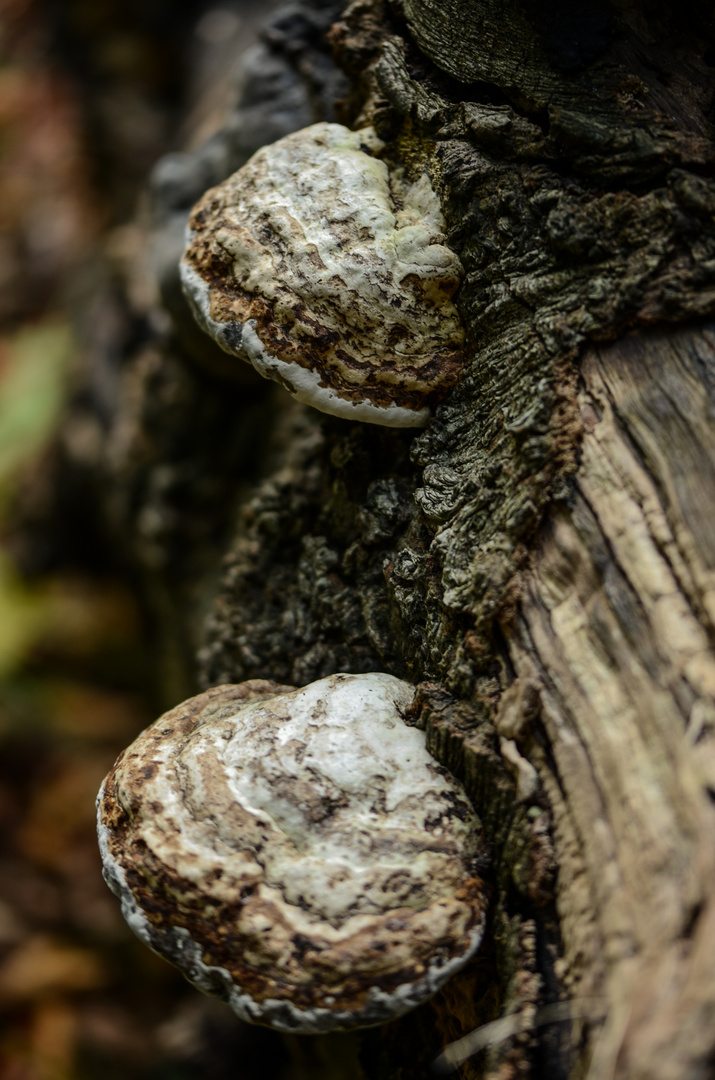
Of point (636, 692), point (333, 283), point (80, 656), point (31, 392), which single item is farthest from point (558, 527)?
point (31, 392)

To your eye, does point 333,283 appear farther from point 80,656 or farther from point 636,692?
point 80,656

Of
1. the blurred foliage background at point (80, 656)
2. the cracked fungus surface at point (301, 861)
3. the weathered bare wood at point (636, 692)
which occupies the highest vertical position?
the weathered bare wood at point (636, 692)

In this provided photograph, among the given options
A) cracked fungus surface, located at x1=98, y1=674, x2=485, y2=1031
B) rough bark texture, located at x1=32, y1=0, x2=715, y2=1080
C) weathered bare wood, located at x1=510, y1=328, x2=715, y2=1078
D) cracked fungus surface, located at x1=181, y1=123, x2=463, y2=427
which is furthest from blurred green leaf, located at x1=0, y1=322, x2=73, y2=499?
weathered bare wood, located at x1=510, y1=328, x2=715, y2=1078

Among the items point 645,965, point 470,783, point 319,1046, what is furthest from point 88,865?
point 645,965

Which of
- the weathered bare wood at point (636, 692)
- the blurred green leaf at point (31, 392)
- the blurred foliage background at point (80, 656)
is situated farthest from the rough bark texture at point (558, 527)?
the blurred green leaf at point (31, 392)

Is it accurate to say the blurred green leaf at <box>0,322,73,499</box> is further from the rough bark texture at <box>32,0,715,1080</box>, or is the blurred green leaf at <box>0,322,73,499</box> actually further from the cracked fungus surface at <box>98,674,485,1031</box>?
the cracked fungus surface at <box>98,674,485,1031</box>

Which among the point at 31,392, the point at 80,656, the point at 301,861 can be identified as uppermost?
the point at 301,861

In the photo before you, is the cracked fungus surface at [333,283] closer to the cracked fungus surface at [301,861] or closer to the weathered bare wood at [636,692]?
the weathered bare wood at [636,692]
